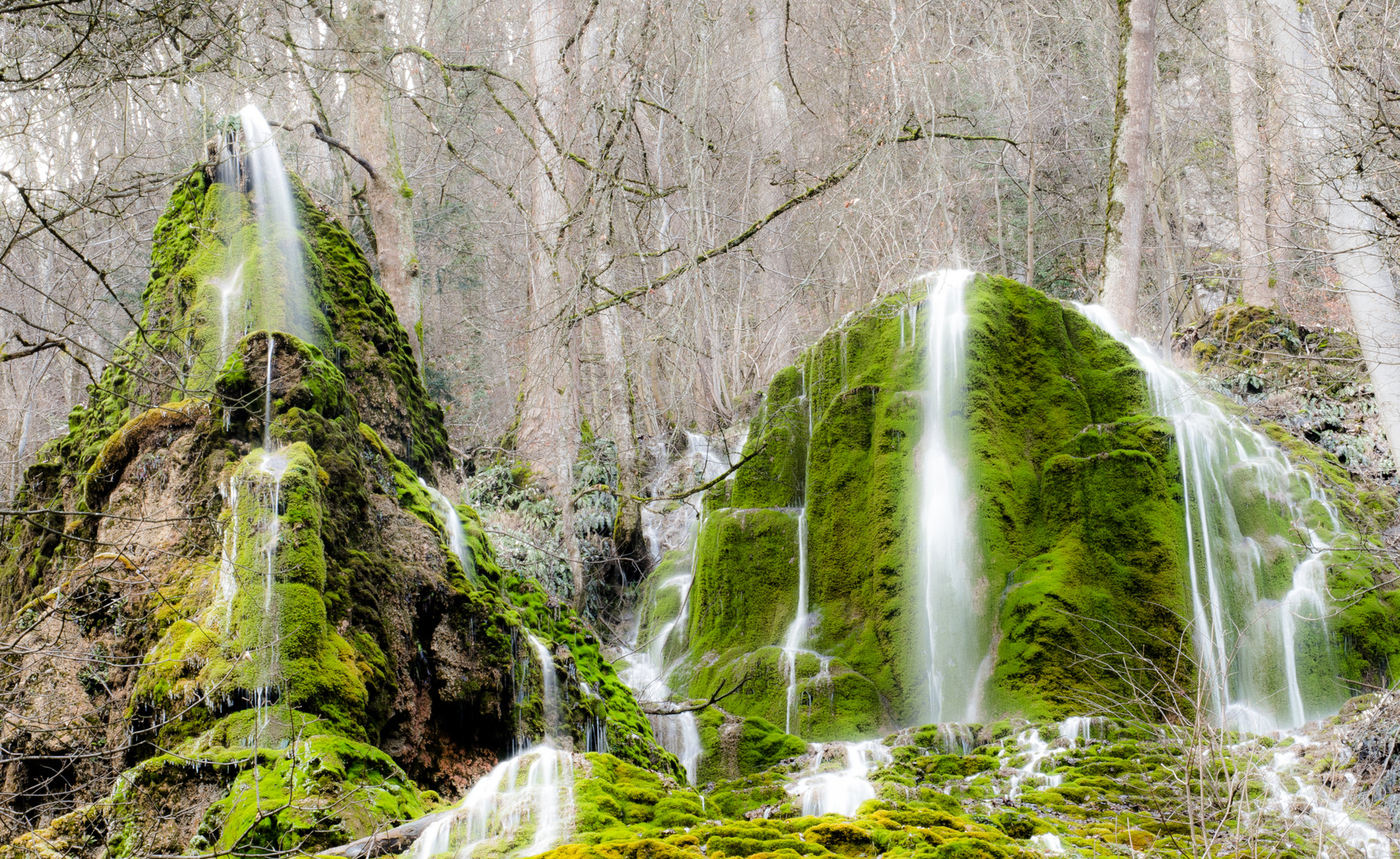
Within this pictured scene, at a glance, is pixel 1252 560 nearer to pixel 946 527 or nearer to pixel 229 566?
pixel 946 527

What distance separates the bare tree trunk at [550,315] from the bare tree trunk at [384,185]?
4.37ft

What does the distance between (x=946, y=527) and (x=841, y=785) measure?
11.5ft

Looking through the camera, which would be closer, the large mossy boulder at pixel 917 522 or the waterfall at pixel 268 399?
the waterfall at pixel 268 399

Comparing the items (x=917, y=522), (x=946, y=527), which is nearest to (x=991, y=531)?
(x=946, y=527)

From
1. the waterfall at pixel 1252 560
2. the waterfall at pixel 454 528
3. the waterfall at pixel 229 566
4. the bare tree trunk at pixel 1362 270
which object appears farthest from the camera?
the waterfall at pixel 1252 560

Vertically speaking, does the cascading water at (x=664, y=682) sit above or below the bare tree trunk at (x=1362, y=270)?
below

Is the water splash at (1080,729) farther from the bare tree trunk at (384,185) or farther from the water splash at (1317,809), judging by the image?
the bare tree trunk at (384,185)

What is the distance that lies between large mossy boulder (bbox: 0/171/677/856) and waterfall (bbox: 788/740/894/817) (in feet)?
3.37

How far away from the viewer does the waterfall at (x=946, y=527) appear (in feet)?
28.9

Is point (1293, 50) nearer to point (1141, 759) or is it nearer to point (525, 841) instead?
point (1141, 759)

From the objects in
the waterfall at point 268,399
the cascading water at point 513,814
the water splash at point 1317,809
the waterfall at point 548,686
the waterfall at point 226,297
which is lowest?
the water splash at point 1317,809

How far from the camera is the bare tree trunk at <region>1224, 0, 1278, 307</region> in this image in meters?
14.7

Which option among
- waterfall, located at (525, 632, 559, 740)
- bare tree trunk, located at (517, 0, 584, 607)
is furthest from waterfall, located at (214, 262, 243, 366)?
waterfall, located at (525, 632, 559, 740)

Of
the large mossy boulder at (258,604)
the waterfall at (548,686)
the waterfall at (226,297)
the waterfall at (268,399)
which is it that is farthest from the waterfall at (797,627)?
the waterfall at (226,297)
